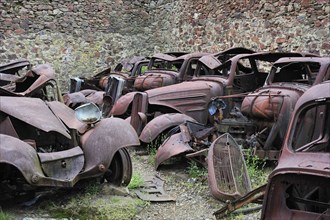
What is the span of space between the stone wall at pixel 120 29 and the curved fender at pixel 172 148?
20.5 ft

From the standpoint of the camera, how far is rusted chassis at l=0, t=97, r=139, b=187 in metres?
4.23

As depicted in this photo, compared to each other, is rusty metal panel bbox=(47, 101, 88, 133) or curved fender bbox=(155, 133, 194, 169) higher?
rusty metal panel bbox=(47, 101, 88, 133)

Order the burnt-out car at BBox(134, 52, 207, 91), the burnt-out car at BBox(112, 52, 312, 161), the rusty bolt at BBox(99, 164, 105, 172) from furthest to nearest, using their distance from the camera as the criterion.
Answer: the burnt-out car at BBox(134, 52, 207, 91) < the burnt-out car at BBox(112, 52, 312, 161) < the rusty bolt at BBox(99, 164, 105, 172)

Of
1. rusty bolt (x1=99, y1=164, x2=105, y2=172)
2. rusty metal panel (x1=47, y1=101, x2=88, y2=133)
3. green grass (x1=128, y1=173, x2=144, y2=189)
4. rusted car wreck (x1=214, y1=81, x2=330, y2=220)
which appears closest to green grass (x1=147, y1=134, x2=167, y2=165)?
green grass (x1=128, y1=173, x2=144, y2=189)

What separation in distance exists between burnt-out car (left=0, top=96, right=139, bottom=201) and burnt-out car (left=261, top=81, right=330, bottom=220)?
1964 millimetres

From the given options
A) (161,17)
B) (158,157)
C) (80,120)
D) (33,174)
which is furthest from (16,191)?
(161,17)

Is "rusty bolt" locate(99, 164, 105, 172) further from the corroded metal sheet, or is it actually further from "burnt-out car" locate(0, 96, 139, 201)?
the corroded metal sheet

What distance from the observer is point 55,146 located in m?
5.13

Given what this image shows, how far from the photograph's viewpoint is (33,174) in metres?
4.23

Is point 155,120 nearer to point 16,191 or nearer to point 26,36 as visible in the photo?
point 16,191

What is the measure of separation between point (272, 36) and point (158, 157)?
6684 millimetres

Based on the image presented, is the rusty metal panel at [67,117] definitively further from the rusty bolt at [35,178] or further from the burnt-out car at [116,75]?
the burnt-out car at [116,75]

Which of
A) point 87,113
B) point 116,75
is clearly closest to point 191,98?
point 87,113

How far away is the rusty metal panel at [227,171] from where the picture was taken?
4949 millimetres
